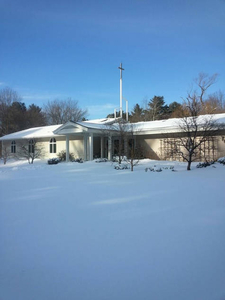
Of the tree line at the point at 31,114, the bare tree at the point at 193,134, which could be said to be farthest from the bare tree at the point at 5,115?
the bare tree at the point at 193,134

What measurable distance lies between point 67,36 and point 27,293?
12.5 metres

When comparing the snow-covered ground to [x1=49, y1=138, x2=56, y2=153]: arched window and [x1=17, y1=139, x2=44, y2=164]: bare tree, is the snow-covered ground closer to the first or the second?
[x1=49, y1=138, x2=56, y2=153]: arched window

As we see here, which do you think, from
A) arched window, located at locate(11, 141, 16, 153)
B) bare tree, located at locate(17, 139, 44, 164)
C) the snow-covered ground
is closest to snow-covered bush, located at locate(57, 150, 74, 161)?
bare tree, located at locate(17, 139, 44, 164)

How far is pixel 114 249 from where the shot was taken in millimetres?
3184

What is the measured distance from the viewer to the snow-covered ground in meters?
2.38

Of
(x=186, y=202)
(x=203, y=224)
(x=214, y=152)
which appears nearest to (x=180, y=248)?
(x=203, y=224)

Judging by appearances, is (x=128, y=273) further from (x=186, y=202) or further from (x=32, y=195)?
(x=32, y=195)

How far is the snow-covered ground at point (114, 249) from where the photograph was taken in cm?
238

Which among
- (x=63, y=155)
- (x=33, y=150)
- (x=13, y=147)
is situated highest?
(x=13, y=147)

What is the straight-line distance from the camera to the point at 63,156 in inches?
838

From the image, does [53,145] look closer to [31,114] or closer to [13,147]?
[13,147]

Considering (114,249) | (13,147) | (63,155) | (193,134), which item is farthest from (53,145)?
(114,249)

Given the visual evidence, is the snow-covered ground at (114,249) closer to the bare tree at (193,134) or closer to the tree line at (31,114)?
the bare tree at (193,134)

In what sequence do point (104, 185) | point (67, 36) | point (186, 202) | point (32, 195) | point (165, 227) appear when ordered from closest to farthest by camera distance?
point (165, 227)
point (186, 202)
point (32, 195)
point (104, 185)
point (67, 36)
